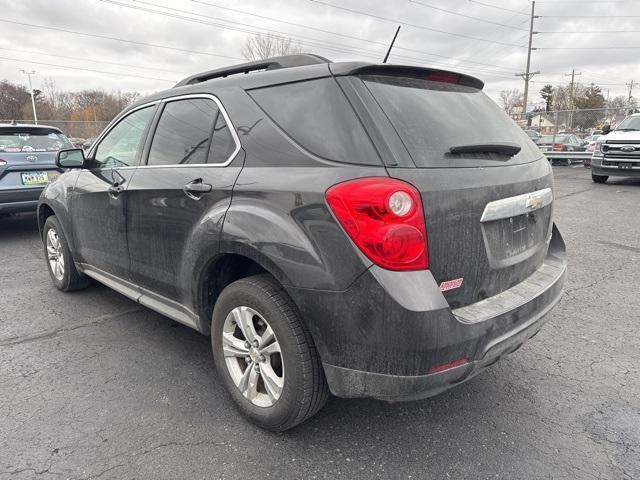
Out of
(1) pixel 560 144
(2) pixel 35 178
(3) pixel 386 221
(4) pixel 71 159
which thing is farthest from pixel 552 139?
(3) pixel 386 221

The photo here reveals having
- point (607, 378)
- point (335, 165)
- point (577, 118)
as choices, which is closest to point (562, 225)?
point (607, 378)

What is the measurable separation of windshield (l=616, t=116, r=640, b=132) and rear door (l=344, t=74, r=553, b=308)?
498 inches

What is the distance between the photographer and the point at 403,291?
188 cm

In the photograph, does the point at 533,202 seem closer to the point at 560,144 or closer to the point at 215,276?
the point at 215,276

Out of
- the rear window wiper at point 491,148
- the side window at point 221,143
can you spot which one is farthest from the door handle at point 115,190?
the rear window wiper at point 491,148

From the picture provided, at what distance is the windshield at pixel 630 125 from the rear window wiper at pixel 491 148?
1272 cm

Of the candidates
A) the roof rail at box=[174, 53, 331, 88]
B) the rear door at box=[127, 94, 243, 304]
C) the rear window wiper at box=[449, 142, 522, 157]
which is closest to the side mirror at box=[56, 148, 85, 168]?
the rear door at box=[127, 94, 243, 304]

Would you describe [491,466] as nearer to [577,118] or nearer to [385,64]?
[385,64]

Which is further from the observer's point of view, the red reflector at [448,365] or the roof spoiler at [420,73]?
the roof spoiler at [420,73]

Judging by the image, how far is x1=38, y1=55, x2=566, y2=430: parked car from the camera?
1924 millimetres

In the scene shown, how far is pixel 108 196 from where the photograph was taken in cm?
344

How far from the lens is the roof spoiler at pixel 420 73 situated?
87.0 inches

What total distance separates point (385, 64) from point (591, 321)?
2.82 meters

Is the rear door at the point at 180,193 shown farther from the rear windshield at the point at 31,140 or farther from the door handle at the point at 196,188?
the rear windshield at the point at 31,140
